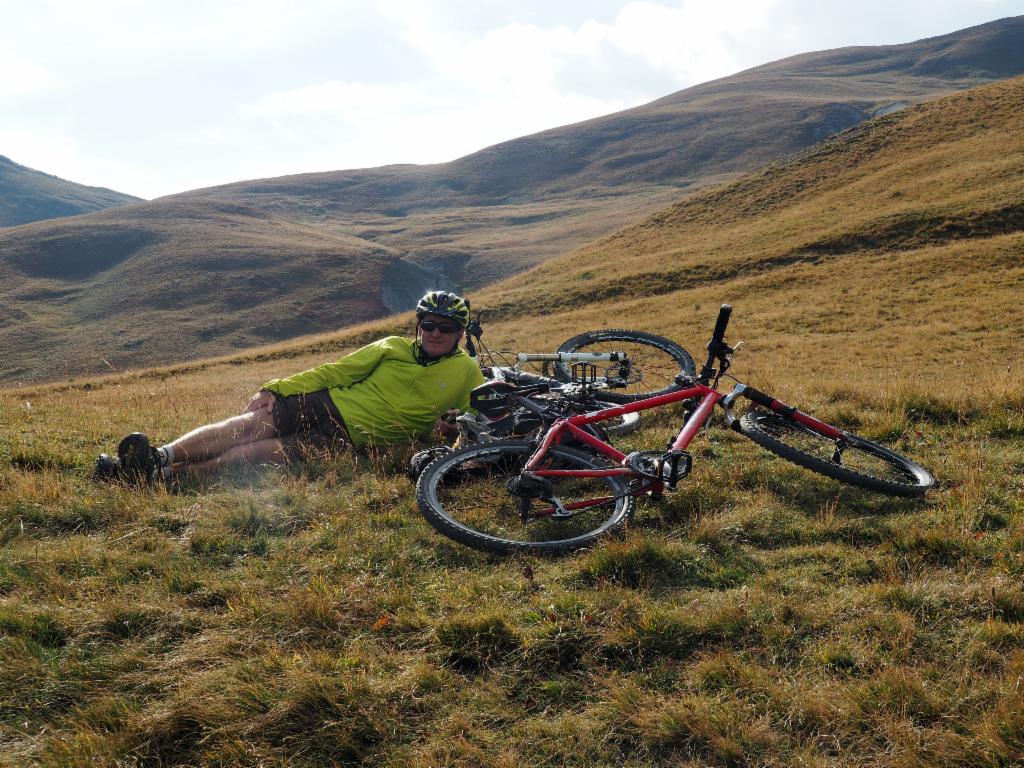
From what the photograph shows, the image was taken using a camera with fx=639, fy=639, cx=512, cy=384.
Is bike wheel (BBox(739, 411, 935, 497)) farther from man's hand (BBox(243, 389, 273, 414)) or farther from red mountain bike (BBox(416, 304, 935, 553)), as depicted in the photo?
man's hand (BBox(243, 389, 273, 414))

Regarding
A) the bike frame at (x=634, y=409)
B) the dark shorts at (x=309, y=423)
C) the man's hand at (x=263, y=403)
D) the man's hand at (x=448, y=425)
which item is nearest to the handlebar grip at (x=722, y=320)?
the bike frame at (x=634, y=409)

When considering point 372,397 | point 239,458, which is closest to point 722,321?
point 372,397

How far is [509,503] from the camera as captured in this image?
6.20 m

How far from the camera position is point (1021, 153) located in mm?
40312

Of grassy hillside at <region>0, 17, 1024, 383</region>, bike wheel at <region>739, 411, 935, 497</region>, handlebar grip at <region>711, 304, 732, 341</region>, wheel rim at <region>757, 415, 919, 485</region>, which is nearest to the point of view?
bike wheel at <region>739, 411, 935, 497</region>

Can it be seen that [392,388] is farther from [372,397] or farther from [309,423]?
[309,423]

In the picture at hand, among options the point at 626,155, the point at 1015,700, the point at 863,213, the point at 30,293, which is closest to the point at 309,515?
the point at 1015,700

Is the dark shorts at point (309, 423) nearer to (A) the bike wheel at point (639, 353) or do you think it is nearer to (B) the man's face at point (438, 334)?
(B) the man's face at point (438, 334)

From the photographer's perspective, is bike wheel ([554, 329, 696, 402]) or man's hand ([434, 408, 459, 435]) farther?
bike wheel ([554, 329, 696, 402])

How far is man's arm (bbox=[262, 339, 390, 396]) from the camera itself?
25.1 feet

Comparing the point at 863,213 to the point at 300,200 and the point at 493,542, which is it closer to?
the point at 493,542

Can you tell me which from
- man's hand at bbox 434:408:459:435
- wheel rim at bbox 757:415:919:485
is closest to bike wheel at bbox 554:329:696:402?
wheel rim at bbox 757:415:919:485

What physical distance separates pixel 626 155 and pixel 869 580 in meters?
192

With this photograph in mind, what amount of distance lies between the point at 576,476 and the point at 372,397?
10.1 feet
